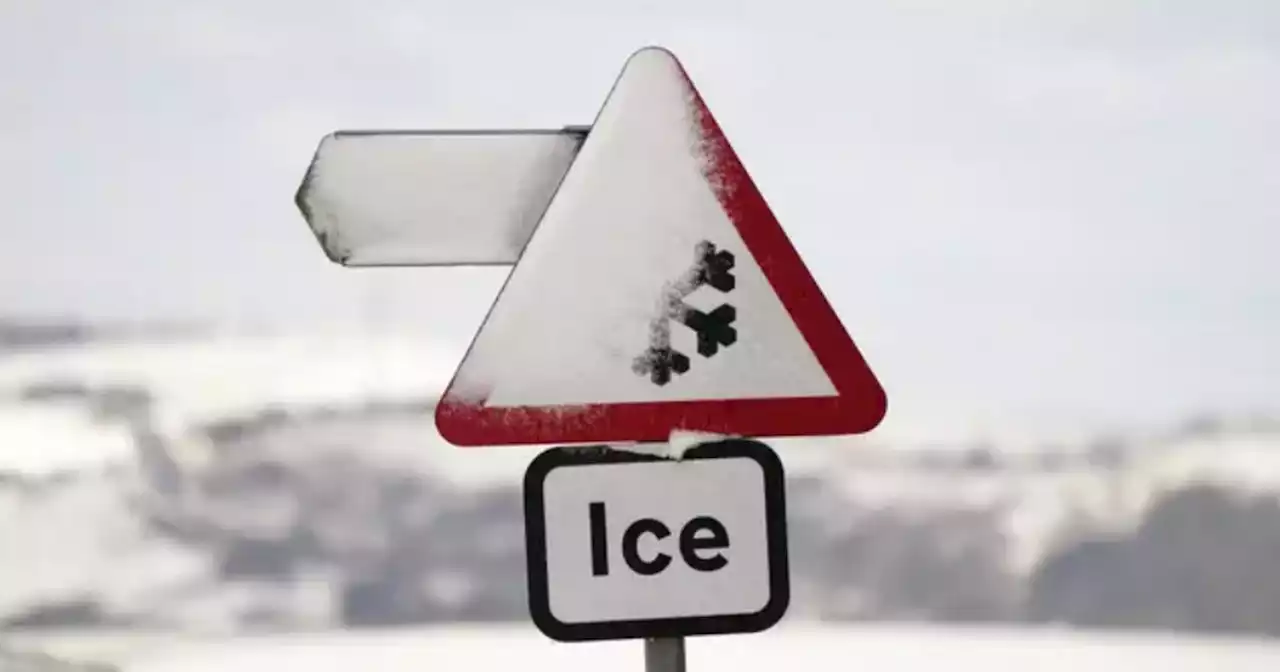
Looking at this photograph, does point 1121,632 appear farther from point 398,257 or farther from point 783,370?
point 398,257

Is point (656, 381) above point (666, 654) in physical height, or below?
above

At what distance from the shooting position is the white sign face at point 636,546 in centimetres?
106

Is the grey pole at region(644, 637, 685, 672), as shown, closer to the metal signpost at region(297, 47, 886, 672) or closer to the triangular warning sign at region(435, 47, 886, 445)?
the metal signpost at region(297, 47, 886, 672)

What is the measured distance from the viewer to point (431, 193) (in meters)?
1.15

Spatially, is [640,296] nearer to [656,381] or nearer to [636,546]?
[656,381]

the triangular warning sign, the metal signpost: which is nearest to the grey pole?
the metal signpost

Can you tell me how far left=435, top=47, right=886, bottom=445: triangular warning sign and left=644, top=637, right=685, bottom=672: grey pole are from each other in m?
0.18

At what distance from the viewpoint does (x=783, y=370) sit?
1092 mm

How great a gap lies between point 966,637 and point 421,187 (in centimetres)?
102

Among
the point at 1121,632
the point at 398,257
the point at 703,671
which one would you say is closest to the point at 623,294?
the point at 398,257

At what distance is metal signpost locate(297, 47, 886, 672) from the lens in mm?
1059

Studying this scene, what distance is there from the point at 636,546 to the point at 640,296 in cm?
21

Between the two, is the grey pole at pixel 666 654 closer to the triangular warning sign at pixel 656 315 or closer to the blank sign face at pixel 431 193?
the triangular warning sign at pixel 656 315

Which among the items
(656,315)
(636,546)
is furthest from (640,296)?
(636,546)
